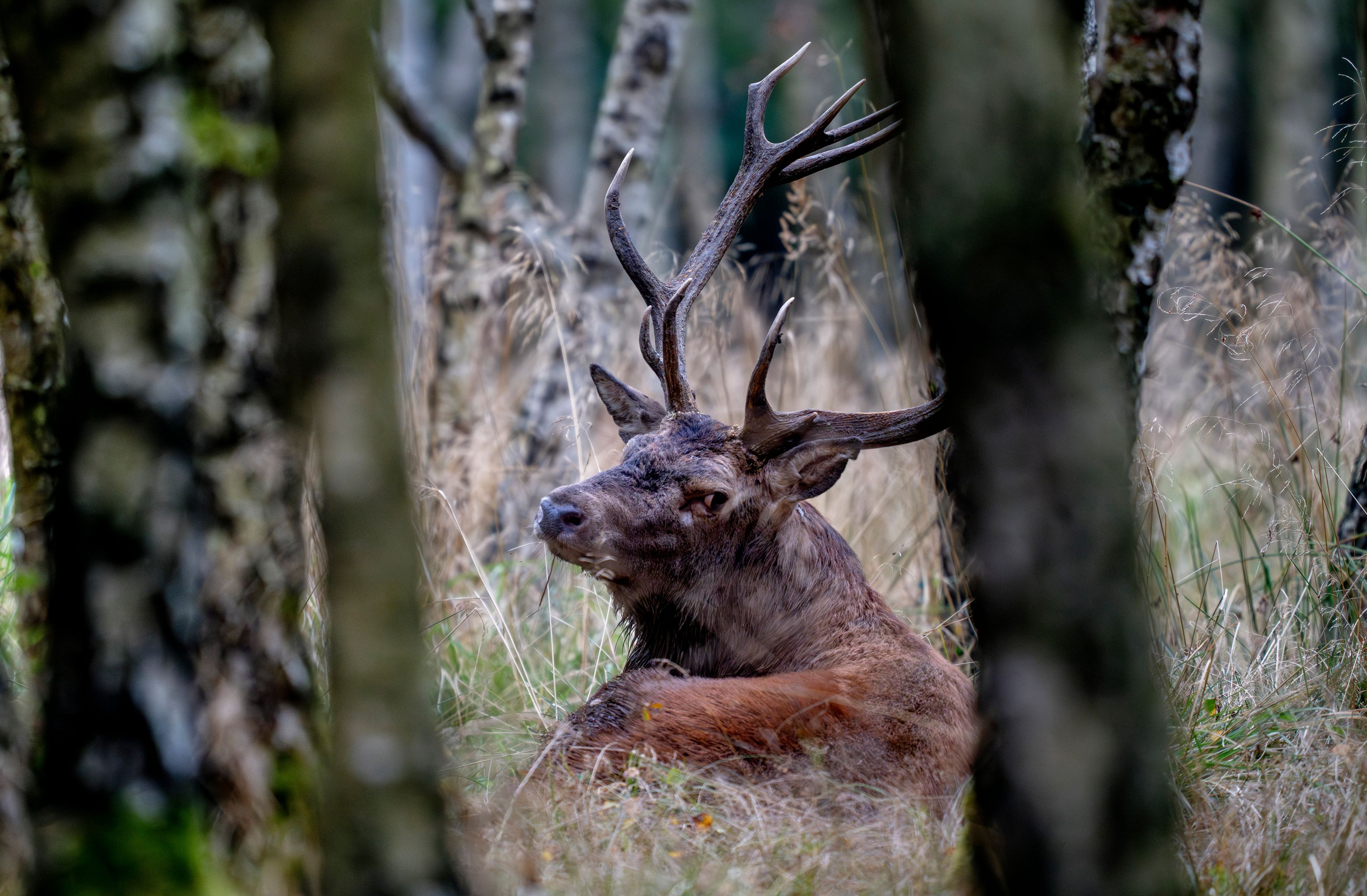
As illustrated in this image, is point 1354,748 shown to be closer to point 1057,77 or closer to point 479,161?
point 1057,77

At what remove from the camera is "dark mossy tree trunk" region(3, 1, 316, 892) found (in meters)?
1.50

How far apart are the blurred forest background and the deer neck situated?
416 mm

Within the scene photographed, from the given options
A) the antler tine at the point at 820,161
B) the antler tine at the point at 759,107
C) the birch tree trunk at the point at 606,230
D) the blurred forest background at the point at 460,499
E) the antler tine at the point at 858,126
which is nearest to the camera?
the blurred forest background at the point at 460,499

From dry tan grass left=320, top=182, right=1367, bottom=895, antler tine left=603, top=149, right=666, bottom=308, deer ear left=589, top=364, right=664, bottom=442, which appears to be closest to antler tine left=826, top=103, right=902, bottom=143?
dry tan grass left=320, top=182, right=1367, bottom=895

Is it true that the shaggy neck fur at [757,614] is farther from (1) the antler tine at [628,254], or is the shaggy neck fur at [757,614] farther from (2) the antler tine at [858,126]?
(2) the antler tine at [858,126]

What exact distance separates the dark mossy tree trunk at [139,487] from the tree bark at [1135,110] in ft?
7.30

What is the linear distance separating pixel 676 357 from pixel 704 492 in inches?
19.0

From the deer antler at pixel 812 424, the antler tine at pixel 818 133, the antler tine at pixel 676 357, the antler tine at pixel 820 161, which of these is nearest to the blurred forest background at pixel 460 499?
the antler tine at pixel 820 161

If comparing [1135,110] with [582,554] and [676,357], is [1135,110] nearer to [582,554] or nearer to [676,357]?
[676,357]

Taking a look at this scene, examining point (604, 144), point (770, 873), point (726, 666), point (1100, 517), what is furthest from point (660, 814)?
point (604, 144)

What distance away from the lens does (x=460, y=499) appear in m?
4.66

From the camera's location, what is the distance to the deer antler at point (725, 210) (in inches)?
137

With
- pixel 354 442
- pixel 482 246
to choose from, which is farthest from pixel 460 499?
pixel 354 442

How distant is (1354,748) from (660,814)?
5.61 ft
